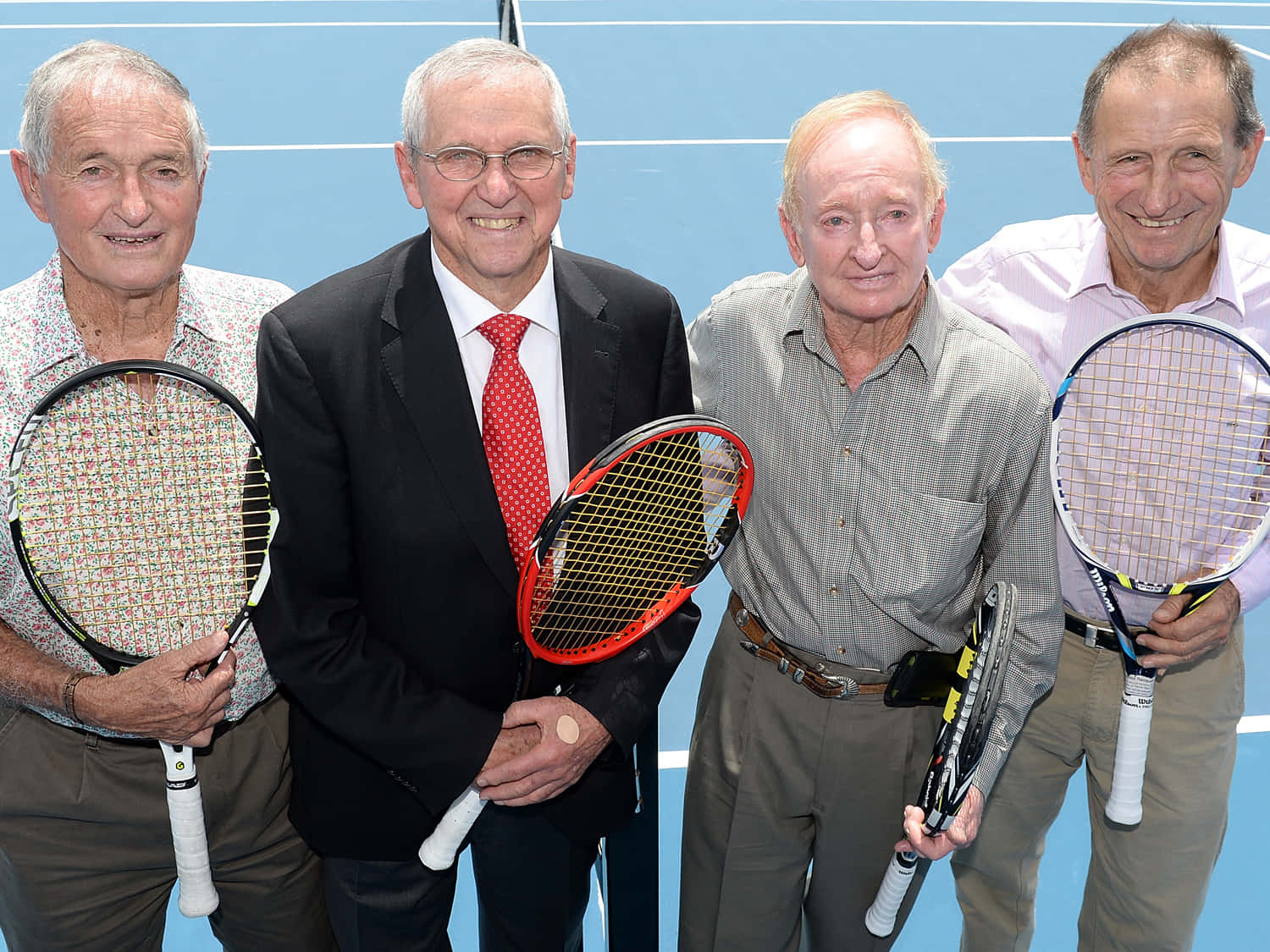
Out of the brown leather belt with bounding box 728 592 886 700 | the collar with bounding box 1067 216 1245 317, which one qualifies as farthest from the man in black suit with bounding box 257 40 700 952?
the collar with bounding box 1067 216 1245 317

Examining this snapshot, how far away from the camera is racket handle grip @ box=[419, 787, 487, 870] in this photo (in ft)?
8.82

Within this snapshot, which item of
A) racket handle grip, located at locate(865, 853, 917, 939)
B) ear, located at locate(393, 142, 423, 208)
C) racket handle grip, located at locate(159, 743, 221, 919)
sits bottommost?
racket handle grip, located at locate(865, 853, 917, 939)

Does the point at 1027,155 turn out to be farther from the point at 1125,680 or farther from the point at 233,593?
the point at 233,593

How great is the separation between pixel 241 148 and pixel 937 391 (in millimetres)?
8059

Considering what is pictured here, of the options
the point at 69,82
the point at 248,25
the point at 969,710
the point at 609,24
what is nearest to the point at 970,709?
the point at 969,710

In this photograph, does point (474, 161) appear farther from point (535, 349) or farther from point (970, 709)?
point (970, 709)

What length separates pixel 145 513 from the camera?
2.75 metres

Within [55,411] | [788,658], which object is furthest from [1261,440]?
[55,411]

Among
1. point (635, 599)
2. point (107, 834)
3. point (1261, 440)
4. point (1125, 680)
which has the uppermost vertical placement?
point (1261, 440)

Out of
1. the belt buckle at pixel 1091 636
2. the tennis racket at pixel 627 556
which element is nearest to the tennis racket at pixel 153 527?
the tennis racket at pixel 627 556

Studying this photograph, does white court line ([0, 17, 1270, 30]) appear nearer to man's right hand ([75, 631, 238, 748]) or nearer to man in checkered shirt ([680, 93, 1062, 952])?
man in checkered shirt ([680, 93, 1062, 952])

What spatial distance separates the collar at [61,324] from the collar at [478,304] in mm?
515

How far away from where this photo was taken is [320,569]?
259cm

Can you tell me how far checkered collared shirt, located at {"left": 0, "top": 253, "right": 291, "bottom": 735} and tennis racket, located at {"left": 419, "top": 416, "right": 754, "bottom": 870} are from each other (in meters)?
0.62
